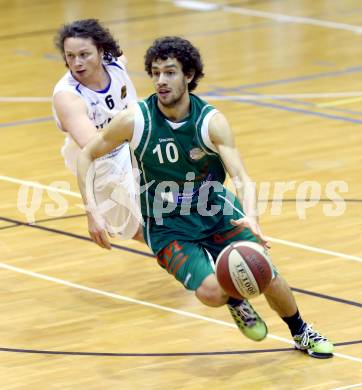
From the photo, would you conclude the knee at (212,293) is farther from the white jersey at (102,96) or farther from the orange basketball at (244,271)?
the white jersey at (102,96)

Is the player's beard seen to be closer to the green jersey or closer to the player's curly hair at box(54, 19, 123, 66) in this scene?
the green jersey

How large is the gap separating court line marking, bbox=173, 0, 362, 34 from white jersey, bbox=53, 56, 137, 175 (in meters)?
9.49

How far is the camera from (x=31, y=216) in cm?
1032

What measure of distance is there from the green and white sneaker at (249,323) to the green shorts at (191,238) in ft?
1.01

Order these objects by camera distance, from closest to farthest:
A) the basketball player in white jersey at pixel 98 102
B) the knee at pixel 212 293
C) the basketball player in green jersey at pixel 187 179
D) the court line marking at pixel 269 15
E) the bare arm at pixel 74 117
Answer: the knee at pixel 212 293
the basketball player in green jersey at pixel 187 179
the bare arm at pixel 74 117
the basketball player in white jersey at pixel 98 102
the court line marking at pixel 269 15

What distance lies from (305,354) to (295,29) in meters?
11.4

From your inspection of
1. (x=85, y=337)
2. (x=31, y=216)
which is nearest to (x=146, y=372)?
(x=85, y=337)

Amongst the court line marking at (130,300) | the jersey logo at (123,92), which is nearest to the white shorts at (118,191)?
the jersey logo at (123,92)

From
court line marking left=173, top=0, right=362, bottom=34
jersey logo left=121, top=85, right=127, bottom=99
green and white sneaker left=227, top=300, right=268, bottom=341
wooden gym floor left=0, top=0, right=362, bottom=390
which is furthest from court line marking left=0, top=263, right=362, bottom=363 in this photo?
court line marking left=173, top=0, right=362, bottom=34

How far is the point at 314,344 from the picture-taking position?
706 cm

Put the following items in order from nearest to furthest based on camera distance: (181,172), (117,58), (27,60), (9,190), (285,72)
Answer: (181,172), (117,58), (9,190), (285,72), (27,60)

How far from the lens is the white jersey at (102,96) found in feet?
28.0

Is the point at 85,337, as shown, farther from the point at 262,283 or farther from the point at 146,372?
the point at 262,283

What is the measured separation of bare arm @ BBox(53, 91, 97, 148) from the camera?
8180mm
